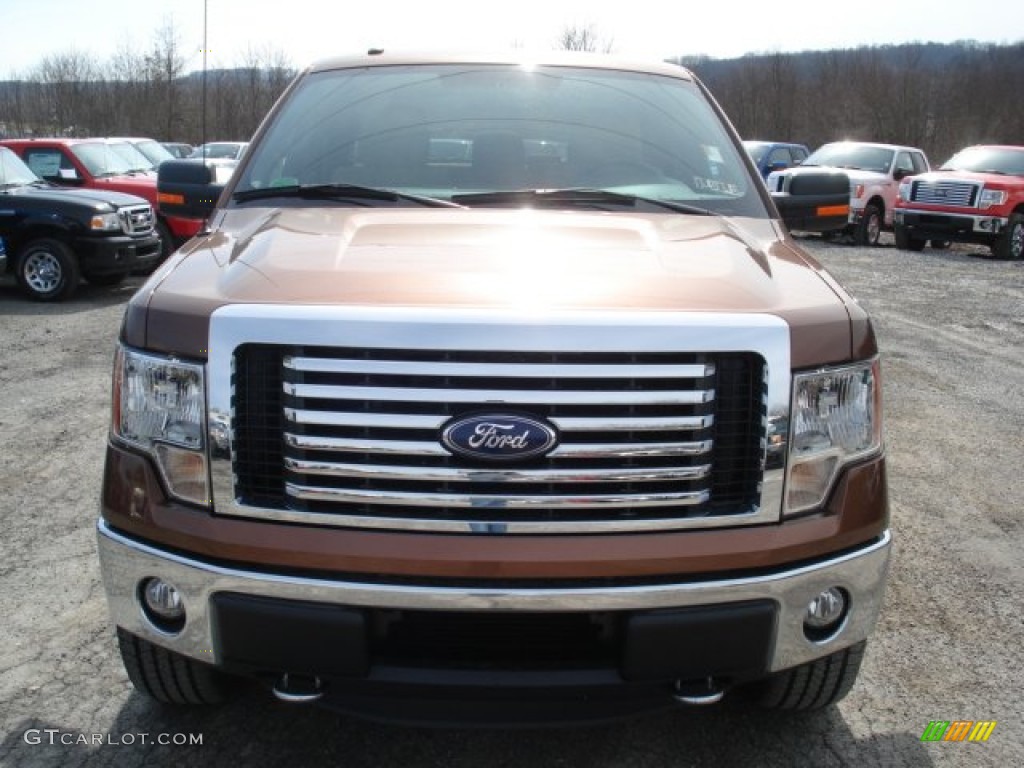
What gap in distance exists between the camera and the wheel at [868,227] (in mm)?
18047

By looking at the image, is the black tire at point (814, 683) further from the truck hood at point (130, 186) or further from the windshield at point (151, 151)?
the windshield at point (151, 151)

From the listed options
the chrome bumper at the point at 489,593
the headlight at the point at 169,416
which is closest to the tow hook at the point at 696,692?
the chrome bumper at the point at 489,593

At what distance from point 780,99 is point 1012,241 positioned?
132 feet

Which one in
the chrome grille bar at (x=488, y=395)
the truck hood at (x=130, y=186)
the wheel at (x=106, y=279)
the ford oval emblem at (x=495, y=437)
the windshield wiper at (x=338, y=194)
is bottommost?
the wheel at (x=106, y=279)

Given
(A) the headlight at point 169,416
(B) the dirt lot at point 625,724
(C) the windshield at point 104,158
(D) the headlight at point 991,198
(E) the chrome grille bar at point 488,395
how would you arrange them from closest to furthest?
(E) the chrome grille bar at point 488,395 → (A) the headlight at point 169,416 → (B) the dirt lot at point 625,724 → (C) the windshield at point 104,158 → (D) the headlight at point 991,198

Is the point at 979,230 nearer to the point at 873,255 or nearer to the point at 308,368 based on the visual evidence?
the point at 873,255

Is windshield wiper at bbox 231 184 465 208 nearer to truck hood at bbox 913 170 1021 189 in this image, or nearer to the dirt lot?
the dirt lot

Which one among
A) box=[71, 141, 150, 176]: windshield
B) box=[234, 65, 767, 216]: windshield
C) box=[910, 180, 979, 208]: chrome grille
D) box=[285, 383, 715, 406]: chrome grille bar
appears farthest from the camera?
box=[910, 180, 979, 208]: chrome grille

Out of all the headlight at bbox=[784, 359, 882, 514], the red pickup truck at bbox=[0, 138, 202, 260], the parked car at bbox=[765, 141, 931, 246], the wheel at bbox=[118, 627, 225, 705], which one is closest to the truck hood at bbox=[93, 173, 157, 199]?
the red pickup truck at bbox=[0, 138, 202, 260]

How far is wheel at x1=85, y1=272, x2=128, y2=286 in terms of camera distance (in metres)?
10.7

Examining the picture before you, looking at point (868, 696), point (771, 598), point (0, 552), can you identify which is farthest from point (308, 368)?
point (0, 552)

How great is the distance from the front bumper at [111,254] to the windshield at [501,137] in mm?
7612

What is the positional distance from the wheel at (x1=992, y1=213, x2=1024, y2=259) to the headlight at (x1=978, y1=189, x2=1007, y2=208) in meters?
0.42

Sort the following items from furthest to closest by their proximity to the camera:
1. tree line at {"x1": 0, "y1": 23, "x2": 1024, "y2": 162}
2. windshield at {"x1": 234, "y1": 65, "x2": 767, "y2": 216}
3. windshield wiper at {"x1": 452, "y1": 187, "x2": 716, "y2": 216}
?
tree line at {"x1": 0, "y1": 23, "x2": 1024, "y2": 162}, windshield at {"x1": 234, "y1": 65, "x2": 767, "y2": 216}, windshield wiper at {"x1": 452, "y1": 187, "x2": 716, "y2": 216}
